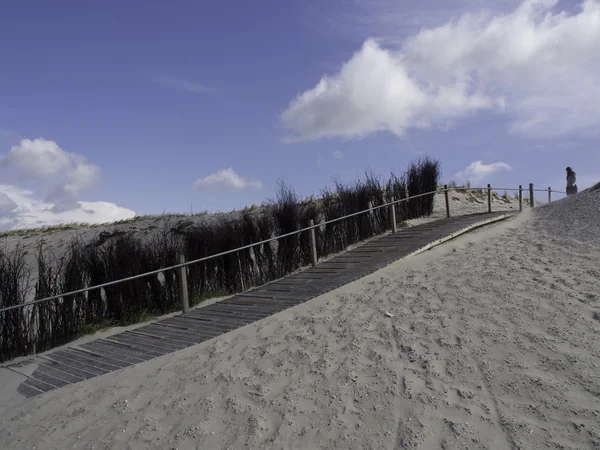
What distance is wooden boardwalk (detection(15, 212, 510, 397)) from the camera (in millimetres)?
5320

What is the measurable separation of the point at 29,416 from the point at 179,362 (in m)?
1.49

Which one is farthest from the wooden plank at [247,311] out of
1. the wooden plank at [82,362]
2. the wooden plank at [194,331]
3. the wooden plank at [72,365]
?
the wooden plank at [72,365]

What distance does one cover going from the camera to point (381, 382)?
12.8 feet

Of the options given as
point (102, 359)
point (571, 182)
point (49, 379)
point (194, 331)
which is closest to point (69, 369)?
point (49, 379)

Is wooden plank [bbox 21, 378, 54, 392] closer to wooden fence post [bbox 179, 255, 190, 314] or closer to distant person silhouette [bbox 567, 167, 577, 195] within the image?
wooden fence post [bbox 179, 255, 190, 314]

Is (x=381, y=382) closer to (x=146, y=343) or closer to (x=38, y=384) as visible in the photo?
(x=146, y=343)

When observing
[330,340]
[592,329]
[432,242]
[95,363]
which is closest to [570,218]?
[432,242]

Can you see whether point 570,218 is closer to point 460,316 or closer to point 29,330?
point 460,316

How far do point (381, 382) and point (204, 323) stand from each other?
3.32m

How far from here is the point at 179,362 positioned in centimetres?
510

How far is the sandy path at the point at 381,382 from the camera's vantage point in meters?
3.33

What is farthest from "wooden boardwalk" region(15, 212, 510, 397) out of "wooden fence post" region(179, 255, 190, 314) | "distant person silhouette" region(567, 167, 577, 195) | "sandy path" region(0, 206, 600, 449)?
"distant person silhouette" region(567, 167, 577, 195)

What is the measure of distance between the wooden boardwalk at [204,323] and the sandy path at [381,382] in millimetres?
338

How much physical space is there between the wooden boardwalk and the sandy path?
0.34 metres
